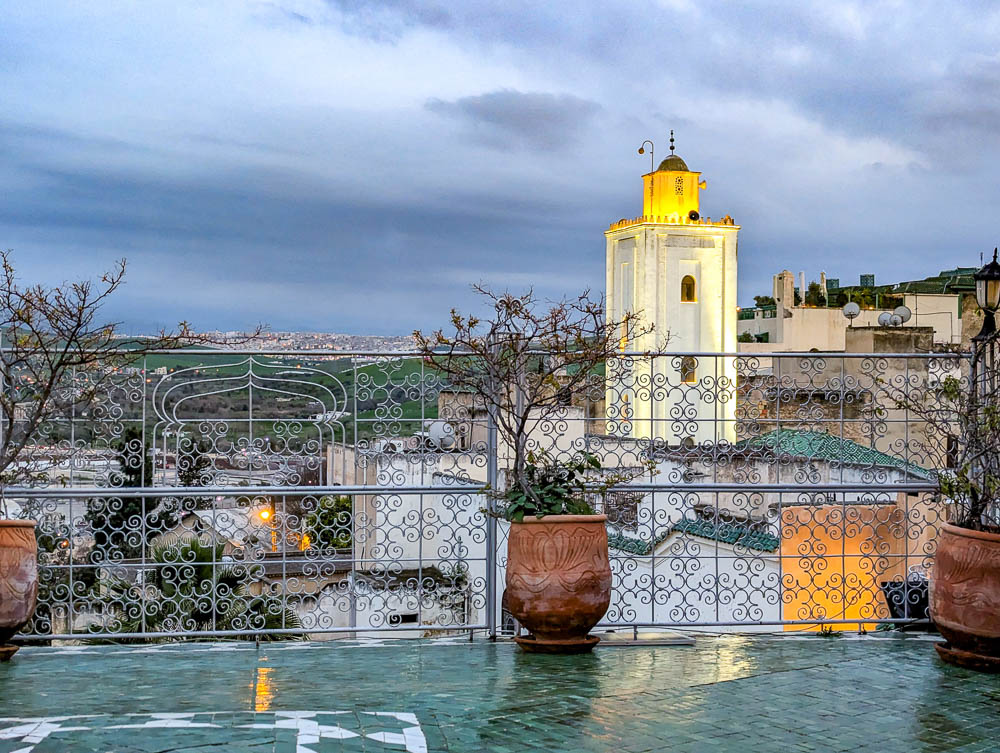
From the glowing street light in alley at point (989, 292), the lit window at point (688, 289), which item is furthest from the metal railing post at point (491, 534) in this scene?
the lit window at point (688, 289)

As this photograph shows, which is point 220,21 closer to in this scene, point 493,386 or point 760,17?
point 493,386

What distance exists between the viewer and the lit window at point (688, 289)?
147 feet

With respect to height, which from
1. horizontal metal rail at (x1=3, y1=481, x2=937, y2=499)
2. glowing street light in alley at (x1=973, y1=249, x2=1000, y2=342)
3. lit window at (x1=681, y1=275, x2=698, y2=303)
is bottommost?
horizontal metal rail at (x1=3, y1=481, x2=937, y2=499)

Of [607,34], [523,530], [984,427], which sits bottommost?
[523,530]

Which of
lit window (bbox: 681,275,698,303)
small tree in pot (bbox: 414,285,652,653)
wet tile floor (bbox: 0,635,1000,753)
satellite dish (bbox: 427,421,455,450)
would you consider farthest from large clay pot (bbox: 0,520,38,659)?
lit window (bbox: 681,275,698,303)

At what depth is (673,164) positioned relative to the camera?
44812 mm

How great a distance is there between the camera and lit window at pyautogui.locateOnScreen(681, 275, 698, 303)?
1763 inches

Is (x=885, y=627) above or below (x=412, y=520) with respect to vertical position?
below

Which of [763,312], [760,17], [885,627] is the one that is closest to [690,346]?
[763,312]

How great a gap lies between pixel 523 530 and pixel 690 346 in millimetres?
36929

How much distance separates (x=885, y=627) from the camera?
27.9ft

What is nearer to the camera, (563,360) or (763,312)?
(563,360)

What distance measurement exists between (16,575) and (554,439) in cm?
328

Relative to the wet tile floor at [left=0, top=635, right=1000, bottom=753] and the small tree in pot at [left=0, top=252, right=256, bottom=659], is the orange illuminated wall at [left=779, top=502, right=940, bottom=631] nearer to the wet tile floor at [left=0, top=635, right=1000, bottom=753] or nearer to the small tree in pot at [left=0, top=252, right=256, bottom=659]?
the wet tile floor at [left=0, top=635, right=1000, bottom=753]
